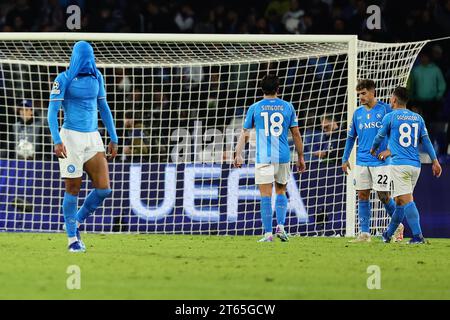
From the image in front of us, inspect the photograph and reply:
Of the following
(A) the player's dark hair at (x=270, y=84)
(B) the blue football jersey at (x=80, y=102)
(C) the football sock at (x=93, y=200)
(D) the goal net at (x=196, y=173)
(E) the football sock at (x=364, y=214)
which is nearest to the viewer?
(B) the blue football jersey at (x=80, y=102)

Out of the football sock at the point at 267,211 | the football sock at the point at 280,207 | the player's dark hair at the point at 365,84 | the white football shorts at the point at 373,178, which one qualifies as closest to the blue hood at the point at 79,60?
the football sock at the point at 267,211

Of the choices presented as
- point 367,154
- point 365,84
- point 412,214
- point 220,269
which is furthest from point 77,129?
point 412,214

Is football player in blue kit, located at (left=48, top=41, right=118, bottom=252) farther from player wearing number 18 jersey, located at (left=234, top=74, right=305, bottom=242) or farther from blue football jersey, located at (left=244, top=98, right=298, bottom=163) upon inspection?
blue football jersey, located at (left=244, top=98, right=298, bottom=163)

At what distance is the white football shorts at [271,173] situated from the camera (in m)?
13.0

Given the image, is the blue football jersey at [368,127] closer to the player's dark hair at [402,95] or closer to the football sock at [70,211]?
the player's dark hair at [402,95]

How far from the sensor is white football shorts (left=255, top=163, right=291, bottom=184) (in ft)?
42.7

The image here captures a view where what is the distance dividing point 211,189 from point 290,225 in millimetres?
1180

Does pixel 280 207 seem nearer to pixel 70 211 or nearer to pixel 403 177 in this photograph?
pixel 403 177

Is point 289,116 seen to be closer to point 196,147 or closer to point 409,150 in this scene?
point 409,150

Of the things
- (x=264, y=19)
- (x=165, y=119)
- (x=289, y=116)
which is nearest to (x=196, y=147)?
(x=165, y=119)

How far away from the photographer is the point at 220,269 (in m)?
9.95

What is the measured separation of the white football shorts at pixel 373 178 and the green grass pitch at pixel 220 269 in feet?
2.19

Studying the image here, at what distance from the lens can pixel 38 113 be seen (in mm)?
16766

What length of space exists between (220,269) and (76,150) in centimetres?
208
